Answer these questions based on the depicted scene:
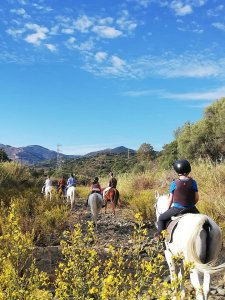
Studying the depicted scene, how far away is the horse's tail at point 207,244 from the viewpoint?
538 cm

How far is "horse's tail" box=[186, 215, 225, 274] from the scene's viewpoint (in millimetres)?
5375

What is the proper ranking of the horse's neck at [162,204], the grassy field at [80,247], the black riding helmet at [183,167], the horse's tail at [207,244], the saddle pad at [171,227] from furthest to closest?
the horse's neck at [162,204] → the black riding helmet at [183,167] → the saddle pad at [171,227] → the horse's tail at [207,244] → the grassy field at [80,247]

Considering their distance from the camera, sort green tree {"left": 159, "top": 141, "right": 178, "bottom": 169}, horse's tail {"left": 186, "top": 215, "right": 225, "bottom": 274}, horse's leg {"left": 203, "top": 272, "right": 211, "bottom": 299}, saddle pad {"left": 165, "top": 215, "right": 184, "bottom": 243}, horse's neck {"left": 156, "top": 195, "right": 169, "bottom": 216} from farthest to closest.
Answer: green tree {"left": 159, "top": 141, "right": 178, "bottom": 169} < horse's neck {"left": 156, "top": 195, "right": 169, "bottom": 216} < saddle pad {"left": 165, "top": 215, "right": 184, "bottom": 243} < horse's leg {"left": 203, "top": 272, "right": 211, "bottom": 299} < horse's tail {"left": 186, "top": 215, "right": 225, "bottom": 274}

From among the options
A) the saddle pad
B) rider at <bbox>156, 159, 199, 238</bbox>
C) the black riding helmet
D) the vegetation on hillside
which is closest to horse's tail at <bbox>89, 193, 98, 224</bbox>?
the vegetation on hillside

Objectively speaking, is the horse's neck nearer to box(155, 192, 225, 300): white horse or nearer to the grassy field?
the grassy field

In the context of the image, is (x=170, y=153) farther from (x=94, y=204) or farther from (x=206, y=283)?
(x=206, y=283)

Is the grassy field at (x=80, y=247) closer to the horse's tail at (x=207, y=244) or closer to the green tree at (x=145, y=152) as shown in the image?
the horse's tail at (x=207, y=244)

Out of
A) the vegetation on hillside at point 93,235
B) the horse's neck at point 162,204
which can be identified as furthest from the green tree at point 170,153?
the horse's neck at point 162,204

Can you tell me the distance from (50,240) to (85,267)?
6.43 metres

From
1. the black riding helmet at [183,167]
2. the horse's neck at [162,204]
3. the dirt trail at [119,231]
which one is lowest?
the dirt trail at [119,231]

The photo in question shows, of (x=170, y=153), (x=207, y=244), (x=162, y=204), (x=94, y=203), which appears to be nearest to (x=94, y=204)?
(x=94, y=203)

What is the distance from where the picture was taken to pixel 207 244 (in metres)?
5.46

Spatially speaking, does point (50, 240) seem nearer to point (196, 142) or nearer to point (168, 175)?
point (168, 175)

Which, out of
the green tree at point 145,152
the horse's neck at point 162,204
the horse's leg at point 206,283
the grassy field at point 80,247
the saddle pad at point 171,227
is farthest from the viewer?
the green tree at point 145,152
